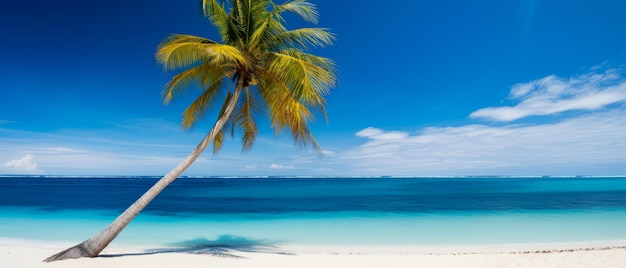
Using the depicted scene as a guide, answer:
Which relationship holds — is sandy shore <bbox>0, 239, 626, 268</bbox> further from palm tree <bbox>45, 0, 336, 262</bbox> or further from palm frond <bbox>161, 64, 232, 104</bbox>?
palm frond <bbox>161, 64, 232, 104</bbox>

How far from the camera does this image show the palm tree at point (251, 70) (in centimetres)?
673

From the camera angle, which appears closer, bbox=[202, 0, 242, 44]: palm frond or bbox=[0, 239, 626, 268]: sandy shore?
bbox=[0, 239, 626, 268]: sandy shore

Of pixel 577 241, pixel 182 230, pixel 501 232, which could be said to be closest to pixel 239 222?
pixel 182 230

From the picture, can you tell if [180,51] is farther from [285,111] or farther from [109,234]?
[109,234]

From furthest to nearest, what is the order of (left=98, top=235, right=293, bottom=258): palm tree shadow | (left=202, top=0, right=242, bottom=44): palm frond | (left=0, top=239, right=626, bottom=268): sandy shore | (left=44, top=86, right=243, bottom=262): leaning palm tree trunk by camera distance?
(left=98, top=235, right=293, bottom=258): palm tree shadow, (left=202, top=0, right=242, bottom=44): palm frond, (left=0, top=239, right=626, bottom=268): sandy shore, (left=44, top=86, right=243, bottom=262): leaning palm tree trunk

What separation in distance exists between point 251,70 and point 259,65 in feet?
0.80

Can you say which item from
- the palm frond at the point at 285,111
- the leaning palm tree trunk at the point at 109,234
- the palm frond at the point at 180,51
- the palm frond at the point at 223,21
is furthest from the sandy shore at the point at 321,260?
the palm frond at the point at 223,21

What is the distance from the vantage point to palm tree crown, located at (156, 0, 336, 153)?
7012 mm

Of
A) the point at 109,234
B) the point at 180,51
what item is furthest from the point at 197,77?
the point at 109,234

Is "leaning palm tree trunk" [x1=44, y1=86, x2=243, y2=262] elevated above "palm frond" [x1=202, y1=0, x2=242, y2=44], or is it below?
below

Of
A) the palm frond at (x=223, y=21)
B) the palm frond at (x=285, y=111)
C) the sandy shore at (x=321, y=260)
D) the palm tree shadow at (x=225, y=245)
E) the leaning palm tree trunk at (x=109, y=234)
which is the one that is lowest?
the palm tree shadow at (x=225, y=245)

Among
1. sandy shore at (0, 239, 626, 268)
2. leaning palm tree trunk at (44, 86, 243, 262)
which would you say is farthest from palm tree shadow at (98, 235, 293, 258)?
leaning palm tree trunk at (44, 86, 243, 262)

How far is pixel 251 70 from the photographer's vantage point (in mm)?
7652

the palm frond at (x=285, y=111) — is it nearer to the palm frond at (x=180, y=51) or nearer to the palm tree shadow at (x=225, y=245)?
the palm frond at (x=180, y=51)
